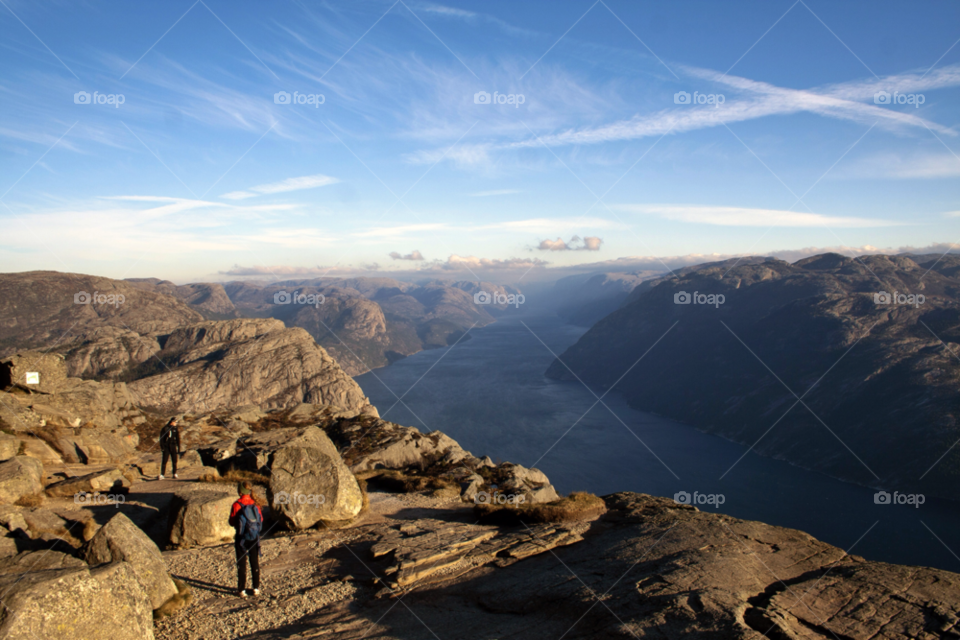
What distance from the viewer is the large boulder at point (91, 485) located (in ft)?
68.4

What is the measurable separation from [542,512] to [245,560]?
12120 millimetres

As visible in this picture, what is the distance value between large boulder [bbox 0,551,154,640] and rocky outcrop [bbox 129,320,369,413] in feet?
505

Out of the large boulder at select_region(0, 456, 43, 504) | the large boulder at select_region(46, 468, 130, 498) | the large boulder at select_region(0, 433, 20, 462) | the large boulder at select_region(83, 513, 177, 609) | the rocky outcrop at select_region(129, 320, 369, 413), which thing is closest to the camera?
the large boulder at select_region(83, 513, 177, 609)

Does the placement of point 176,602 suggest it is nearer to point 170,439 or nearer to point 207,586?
point 207,586

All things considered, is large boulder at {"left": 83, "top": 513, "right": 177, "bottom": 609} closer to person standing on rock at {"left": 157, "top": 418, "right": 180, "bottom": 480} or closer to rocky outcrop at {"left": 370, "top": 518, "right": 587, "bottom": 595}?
rocky outcrop at {"left": 370, "top": 518, "right": 587, "bottom": 595}

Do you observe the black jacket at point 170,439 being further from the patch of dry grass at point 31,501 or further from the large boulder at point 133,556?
the large boulder at point 133,556

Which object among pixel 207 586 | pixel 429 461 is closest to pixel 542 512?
pixel 207 586

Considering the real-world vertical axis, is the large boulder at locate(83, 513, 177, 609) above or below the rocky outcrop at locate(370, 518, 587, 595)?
above

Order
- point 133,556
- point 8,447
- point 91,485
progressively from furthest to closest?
1. point 8,447
2. point 91,485
3. point 133,556

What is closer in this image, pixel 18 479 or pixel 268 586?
pixel 268 586

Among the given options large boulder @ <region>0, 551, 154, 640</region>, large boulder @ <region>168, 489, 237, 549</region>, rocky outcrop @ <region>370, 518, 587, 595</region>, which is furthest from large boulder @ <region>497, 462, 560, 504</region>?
large boulder @ <region>0, 551, 154, 640</region>

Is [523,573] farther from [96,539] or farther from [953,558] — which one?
[953,558]

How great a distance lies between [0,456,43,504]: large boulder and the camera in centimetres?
1852

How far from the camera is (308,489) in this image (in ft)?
63.1
